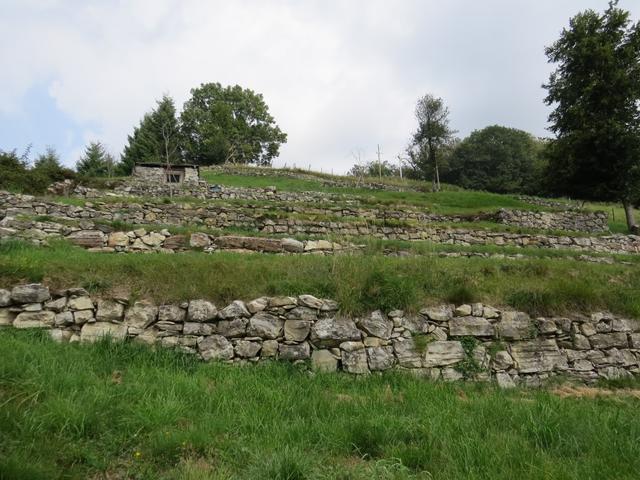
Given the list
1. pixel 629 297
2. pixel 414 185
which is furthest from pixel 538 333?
pixel 414 185

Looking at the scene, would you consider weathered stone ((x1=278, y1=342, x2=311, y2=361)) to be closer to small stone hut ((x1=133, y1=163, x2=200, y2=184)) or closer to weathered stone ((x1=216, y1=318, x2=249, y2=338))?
weathered stone ((x1=216, y1=318, x2=249, y2=338))

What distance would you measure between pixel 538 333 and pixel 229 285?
5344mm

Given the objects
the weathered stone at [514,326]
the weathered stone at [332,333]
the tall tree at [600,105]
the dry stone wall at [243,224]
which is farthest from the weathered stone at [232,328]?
the tall tree at [600,105]

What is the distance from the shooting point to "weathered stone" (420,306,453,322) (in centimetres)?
649

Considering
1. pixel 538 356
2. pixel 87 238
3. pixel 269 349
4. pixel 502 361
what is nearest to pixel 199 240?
pixel 87 238

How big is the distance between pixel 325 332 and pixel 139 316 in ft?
9.33

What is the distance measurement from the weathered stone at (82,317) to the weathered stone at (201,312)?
1449 mm

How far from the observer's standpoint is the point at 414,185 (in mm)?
38375

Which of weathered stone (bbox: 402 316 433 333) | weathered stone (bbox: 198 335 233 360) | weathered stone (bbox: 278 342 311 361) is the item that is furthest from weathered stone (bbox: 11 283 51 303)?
weathered stone (bbox: 402 316 433 333)

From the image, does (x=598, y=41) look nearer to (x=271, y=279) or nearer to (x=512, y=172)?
(x=271, y=279)

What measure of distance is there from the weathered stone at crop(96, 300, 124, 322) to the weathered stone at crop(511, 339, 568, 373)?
6334 mm

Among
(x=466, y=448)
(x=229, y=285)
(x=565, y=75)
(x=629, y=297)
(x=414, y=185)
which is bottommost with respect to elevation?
(x=466, y=448)

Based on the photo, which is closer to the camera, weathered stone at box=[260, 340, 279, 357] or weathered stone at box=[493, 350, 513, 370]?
weathered stone at box=[260, 340, 279, 357]

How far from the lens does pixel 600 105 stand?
22.0 m
